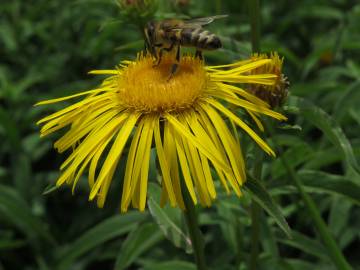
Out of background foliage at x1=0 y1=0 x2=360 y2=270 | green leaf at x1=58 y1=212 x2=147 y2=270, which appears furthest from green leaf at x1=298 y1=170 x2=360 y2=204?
green leaf at x1=58 y1=212 x2=147 y2=270

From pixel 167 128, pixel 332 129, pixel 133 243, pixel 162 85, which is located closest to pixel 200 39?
pixel 162 85

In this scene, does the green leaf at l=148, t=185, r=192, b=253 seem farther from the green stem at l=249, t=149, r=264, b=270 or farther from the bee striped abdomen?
the bee striped abdomen

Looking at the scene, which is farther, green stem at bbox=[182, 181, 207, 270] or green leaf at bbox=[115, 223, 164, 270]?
green leaf at bbox=[115, 223, 164, 270]

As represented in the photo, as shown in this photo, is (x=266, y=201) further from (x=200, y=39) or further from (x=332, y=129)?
(x=200, y=39)

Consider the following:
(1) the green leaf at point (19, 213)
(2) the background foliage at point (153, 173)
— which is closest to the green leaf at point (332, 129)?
(2) the background foliage at point (153, 173)

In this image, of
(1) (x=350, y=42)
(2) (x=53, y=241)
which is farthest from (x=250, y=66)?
(2) (x=53, y=241)

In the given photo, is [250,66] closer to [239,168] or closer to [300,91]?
[239,168]

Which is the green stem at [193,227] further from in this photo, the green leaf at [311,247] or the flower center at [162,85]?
the green leaf at [311,247]
